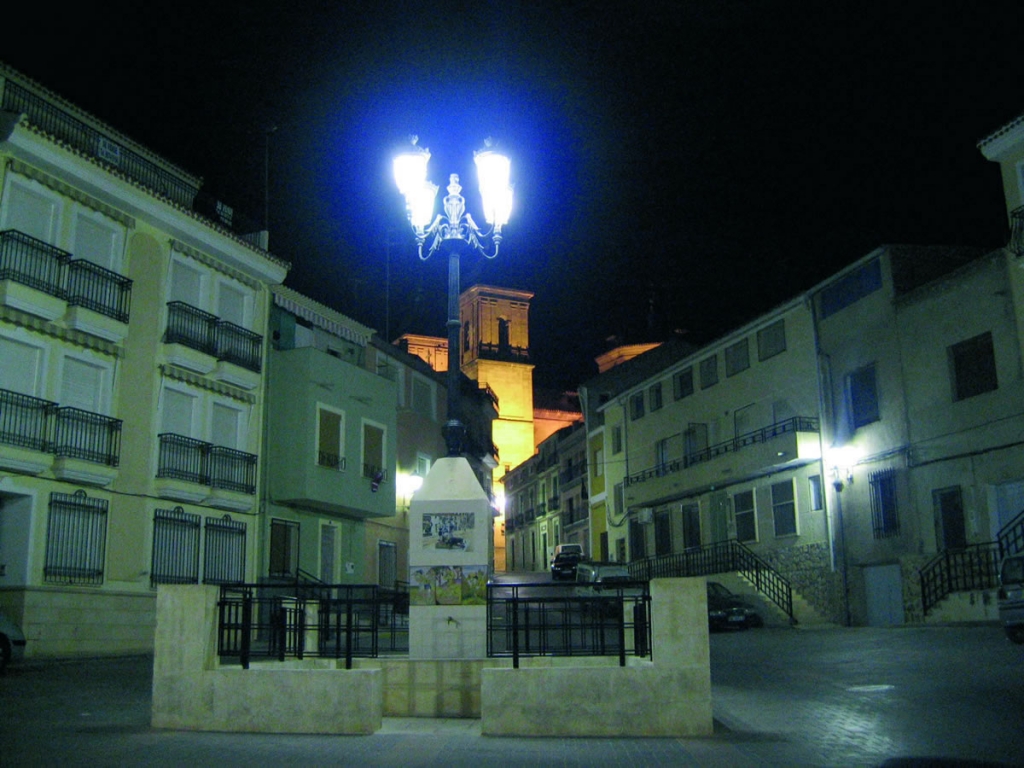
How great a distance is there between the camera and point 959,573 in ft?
80.9

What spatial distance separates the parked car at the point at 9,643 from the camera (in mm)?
16359

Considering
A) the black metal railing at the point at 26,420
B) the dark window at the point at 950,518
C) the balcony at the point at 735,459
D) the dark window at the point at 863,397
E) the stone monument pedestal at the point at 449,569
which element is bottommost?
the stone monument pedestal at the point at 449,569

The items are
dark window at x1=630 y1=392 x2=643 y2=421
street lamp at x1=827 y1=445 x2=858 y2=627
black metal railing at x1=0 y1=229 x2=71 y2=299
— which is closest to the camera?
black metal railing at x1=0 y1=229 x2=71 y2=299

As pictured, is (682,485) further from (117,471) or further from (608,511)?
(117,471)

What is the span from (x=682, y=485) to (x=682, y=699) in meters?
31.3

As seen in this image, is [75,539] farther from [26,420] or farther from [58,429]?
[26,420]

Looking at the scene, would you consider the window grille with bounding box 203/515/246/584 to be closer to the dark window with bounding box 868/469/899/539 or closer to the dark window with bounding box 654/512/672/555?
the dark window with bounding box 868/469/899/539

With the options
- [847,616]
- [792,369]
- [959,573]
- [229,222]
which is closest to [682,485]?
[792,369]

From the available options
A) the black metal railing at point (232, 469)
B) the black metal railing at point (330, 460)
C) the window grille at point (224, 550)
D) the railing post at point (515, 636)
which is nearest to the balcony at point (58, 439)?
the black metal railing at point (232, 469)

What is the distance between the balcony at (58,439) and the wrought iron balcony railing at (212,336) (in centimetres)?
326

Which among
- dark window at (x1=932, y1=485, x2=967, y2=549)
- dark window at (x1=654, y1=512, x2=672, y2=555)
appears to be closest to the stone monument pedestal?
dark window at (x1=932, y1=485, x2=967, y2=549)

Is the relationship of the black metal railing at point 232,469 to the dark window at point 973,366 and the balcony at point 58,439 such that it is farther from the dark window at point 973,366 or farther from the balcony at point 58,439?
the dark window at point 973,366

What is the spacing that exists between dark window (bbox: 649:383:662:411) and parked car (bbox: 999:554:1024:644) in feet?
85.9

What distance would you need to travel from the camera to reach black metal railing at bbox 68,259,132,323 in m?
22.7
